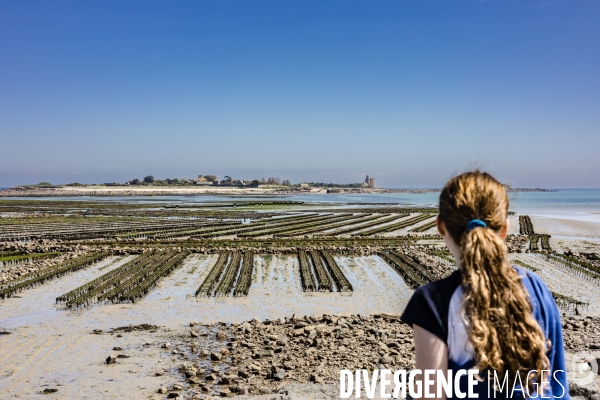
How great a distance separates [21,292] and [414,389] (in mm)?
17756

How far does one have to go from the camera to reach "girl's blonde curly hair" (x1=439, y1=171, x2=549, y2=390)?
1.52m

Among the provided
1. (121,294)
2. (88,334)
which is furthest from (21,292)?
(88,334)

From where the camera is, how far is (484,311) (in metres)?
1.52

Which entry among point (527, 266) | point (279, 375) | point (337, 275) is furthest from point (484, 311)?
point (527, 266)

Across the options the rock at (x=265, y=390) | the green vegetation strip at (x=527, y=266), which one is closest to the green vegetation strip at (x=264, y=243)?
the green vegetation strip at (x=527, y=266)

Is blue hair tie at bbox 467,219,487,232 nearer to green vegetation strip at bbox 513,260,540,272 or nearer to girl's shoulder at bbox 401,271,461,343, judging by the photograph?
girl's shoulder at bbox 401,271,461,343

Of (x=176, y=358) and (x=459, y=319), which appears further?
(x=176, y=358)

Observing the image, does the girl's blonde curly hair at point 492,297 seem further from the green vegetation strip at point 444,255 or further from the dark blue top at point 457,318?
the green vegetation strip at point 444,255

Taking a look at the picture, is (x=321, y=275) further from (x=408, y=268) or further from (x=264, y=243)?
(x=264, y=243)

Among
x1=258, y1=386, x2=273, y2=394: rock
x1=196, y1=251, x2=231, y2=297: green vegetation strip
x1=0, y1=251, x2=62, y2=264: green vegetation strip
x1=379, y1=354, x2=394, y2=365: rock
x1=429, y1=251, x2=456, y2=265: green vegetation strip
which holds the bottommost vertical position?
x1=0, y1=251, x2=62, y2=264: green vegetation strip

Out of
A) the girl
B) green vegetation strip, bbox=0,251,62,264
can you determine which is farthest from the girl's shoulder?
green vegetation strip, bbox=0,251,62,264

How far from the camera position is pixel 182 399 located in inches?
292

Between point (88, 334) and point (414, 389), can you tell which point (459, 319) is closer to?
point (414, 389)

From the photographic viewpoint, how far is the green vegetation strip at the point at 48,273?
52.2 feet
